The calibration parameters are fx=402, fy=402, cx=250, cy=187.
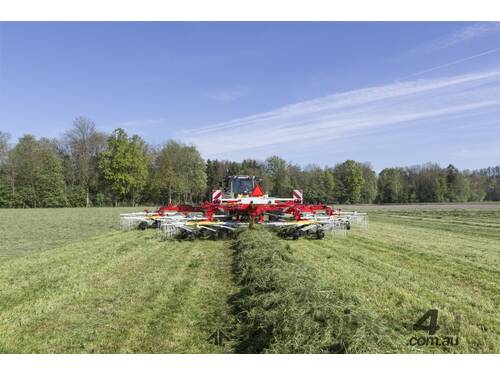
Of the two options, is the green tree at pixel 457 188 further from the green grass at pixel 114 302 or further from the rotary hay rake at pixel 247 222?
the green grass at pixel 114 302

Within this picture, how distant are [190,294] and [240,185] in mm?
12800

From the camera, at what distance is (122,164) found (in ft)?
184

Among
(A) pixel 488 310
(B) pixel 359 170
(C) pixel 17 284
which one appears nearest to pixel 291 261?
(A) pixel 488 310

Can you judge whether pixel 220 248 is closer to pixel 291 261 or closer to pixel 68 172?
pixel 291 261

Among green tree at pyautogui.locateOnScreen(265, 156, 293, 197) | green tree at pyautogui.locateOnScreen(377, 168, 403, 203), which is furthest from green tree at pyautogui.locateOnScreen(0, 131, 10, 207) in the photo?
green tree at pyautogui.locateOnScreen(377, 168, 403, 203)

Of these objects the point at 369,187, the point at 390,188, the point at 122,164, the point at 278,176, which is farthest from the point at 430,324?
the point at 390,188

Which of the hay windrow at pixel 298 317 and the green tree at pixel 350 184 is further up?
the green tree at pixel 350 184

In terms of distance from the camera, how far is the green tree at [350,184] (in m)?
79.8

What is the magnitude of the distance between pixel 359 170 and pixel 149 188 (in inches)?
1653

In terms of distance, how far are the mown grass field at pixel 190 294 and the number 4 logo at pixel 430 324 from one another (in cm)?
8

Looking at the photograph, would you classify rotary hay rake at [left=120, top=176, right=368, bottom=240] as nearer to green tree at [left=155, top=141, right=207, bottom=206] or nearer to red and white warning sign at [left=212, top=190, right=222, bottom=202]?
red and white warning sign at [left=212, top=190, right=222, bottom=202]

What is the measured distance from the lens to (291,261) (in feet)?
26.4

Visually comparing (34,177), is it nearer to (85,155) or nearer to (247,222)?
(85,155)

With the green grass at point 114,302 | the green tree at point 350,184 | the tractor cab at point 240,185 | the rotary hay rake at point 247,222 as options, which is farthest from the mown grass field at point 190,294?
the green tree at point 350,184
